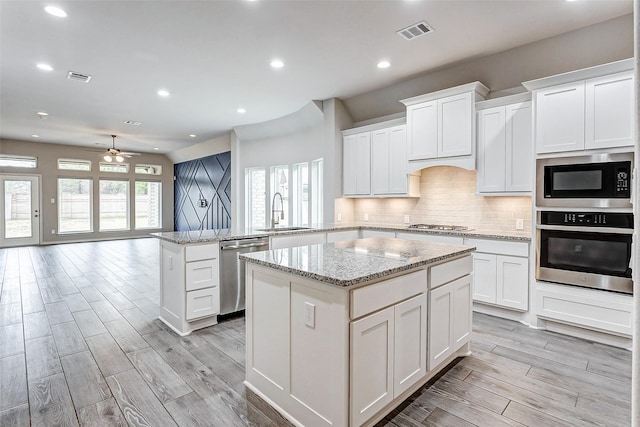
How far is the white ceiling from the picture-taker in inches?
115

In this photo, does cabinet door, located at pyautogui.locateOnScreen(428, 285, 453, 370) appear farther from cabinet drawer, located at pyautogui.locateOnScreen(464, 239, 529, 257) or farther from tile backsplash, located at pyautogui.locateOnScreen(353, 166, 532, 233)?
tile backsplash, located at pyautogui.locateOnScreen(353, 166, 532, 233)

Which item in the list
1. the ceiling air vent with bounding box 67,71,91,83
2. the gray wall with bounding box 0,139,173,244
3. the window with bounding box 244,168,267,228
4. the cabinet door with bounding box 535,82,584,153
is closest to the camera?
the cabinet door with bounding box 535,82,584,153

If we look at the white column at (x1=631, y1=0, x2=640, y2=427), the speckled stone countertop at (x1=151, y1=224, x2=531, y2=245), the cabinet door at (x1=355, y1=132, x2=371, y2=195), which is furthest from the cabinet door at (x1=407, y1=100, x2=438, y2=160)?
the white column at (x1=631, y1=0, x2=640, y2=427)

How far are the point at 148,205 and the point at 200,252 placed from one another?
982cm

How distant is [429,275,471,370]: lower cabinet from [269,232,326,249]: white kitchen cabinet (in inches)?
82.8

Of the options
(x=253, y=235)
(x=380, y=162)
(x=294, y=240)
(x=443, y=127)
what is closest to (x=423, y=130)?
(x=443, y=127)

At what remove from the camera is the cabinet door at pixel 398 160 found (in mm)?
4750

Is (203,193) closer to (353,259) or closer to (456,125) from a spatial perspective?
(456,125)

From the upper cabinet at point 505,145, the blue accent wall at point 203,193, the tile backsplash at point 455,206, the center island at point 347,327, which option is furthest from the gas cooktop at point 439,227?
the blue accent wall at point 203,193

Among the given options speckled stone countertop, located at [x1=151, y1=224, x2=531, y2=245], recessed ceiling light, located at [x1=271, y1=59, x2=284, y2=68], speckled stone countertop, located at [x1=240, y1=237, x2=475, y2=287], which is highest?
recessed ceiling light, located at [x1=271, y1=59, x2=284, y2=68]

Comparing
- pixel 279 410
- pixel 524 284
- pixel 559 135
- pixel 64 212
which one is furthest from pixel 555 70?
pixel 64 212

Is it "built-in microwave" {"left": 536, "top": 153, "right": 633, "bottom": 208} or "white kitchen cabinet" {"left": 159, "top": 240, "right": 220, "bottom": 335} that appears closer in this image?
"built-in microwave" {"left": 536, "top": 153, "right": 633, "bottom": 208}

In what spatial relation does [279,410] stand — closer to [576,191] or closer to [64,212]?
[576,191]

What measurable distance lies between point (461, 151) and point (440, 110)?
24.2 inches
